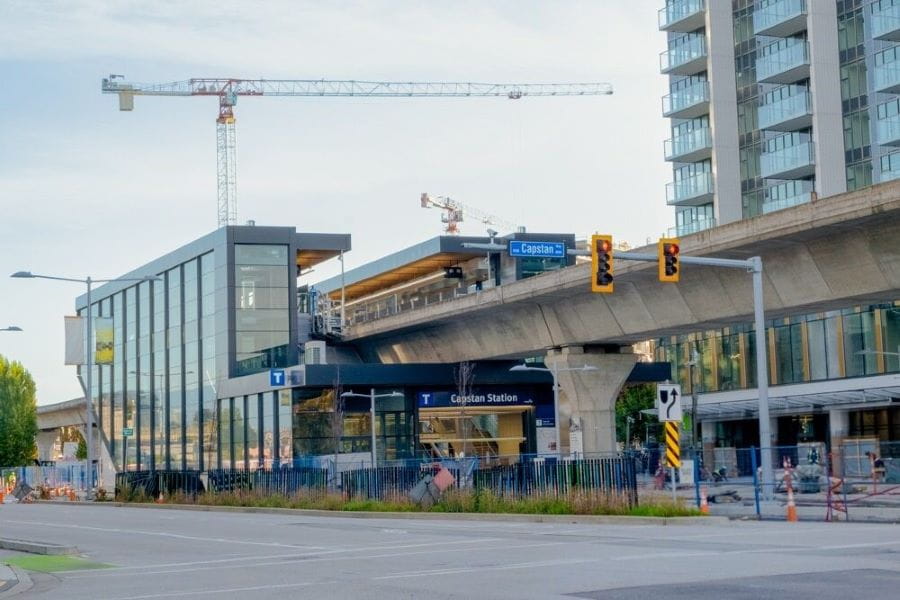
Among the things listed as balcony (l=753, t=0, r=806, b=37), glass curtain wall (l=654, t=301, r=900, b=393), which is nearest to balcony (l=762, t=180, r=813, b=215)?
glass curtain wall (l=654, t=301, r=900, b=393)

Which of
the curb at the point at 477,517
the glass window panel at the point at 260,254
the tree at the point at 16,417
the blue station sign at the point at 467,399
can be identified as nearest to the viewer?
the curb at the point at 477,517

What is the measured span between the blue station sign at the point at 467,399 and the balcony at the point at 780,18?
28108 mm

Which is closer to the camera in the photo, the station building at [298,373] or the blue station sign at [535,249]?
the blue station sign at [535,249]

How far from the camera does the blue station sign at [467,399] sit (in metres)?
63.0

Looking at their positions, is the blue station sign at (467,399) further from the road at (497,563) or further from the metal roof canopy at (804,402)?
the road at (497,563)

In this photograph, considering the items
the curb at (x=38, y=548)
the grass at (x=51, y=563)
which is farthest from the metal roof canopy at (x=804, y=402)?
Answer: the grass at (x=51, y=563)

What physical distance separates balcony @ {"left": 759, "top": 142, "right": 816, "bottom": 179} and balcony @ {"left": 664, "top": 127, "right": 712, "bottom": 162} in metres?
7.20

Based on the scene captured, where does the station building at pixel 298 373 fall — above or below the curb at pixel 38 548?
above

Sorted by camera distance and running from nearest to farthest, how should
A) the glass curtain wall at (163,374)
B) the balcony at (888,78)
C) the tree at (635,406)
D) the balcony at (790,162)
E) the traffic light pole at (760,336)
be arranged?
the traffic light pole at (760,336)
the balcony at (888,78)
the glass curtain wall at (163,374)
the balcony at (790,162)
the tree at (635,406)

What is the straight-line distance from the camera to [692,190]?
8700 cm

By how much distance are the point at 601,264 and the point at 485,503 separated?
28.2 ft

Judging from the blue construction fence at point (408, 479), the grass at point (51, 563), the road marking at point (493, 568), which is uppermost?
the blue construction fence at point (408, 479)

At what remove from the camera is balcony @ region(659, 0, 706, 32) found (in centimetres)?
8562

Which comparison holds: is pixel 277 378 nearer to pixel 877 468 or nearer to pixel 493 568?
pixel 877 468
